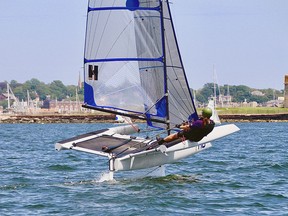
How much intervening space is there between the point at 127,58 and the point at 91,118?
10868 centimetres

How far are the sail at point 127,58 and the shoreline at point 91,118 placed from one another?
93061 millimetres

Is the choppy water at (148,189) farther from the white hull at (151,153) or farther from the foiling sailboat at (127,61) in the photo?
the foiling sailboat at (127,61)

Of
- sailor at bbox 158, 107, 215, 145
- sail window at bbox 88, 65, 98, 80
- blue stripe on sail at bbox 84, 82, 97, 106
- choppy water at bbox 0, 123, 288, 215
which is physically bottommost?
choppy water at bbox 0, 123, 288, 215

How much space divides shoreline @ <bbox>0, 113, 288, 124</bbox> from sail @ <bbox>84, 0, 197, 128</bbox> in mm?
93061

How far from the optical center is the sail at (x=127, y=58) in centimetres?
2452

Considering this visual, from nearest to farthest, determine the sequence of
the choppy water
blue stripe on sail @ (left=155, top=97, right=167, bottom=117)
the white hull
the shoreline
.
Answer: the choppy water → the white hull → blue stripe on sail @ (left=155, top=97, right=167, bottom=117) → the shoreline

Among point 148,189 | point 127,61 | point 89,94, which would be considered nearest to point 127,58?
point 127,61

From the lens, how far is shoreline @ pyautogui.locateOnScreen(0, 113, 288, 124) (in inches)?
4779

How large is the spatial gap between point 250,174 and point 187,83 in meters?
3.21

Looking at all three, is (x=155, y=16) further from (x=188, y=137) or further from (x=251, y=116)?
(x=251, y=116)

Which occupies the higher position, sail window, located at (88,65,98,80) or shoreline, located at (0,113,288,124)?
sail window, located at (88,65,98,80)

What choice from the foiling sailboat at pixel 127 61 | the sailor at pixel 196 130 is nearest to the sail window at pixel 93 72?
the foiling sailboat at pixel 127 61

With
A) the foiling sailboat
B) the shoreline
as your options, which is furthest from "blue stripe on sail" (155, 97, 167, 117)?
the shoreline

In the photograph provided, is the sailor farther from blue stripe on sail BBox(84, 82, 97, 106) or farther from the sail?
blue stripe on sail BBox(84, 82, 97, 106)
